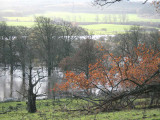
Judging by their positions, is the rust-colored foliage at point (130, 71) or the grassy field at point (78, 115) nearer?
the grassy field at point (78, 115)

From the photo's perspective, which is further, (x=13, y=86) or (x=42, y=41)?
(x=42, y=41)

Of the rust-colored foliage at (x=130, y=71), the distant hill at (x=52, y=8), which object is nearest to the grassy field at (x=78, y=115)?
the rust-colored foliage at (x=130, y=71)

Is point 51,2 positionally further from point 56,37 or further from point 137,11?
point 56,37

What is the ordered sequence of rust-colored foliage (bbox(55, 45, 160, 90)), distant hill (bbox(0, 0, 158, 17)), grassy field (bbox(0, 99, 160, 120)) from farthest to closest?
distant hill (bbox(0, 0, 158, 17)), rust-colored foliage (bbox(55, 45, 160, 90)), grassy field (bbox(0, 99, 160, 120))

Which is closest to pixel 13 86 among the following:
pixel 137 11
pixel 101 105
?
pixel 101 105

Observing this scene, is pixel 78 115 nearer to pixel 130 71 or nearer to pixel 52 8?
pixel 130 71

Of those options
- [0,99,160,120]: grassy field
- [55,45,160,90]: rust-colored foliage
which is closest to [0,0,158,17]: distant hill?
[55,45,160,90]: rust-colored foliage

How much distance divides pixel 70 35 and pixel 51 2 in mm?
146823

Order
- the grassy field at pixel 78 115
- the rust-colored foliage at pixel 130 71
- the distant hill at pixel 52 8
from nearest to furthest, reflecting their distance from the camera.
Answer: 1. the grassy field at pixel 78 115
2. the rust-colored foliage at pixel 130 71
3. the distant hill at pixel 52 8

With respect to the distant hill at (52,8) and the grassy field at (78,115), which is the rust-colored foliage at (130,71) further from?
the distant hill at (52,8)

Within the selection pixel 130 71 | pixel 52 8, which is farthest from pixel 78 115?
pixel 52 8

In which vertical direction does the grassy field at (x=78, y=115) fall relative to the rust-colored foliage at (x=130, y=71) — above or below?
below

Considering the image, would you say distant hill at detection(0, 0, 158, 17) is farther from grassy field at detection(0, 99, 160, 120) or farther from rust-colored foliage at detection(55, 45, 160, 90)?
grassy field at detection(0, 99, 160, 120)

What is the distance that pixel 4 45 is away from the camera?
5653 cm
